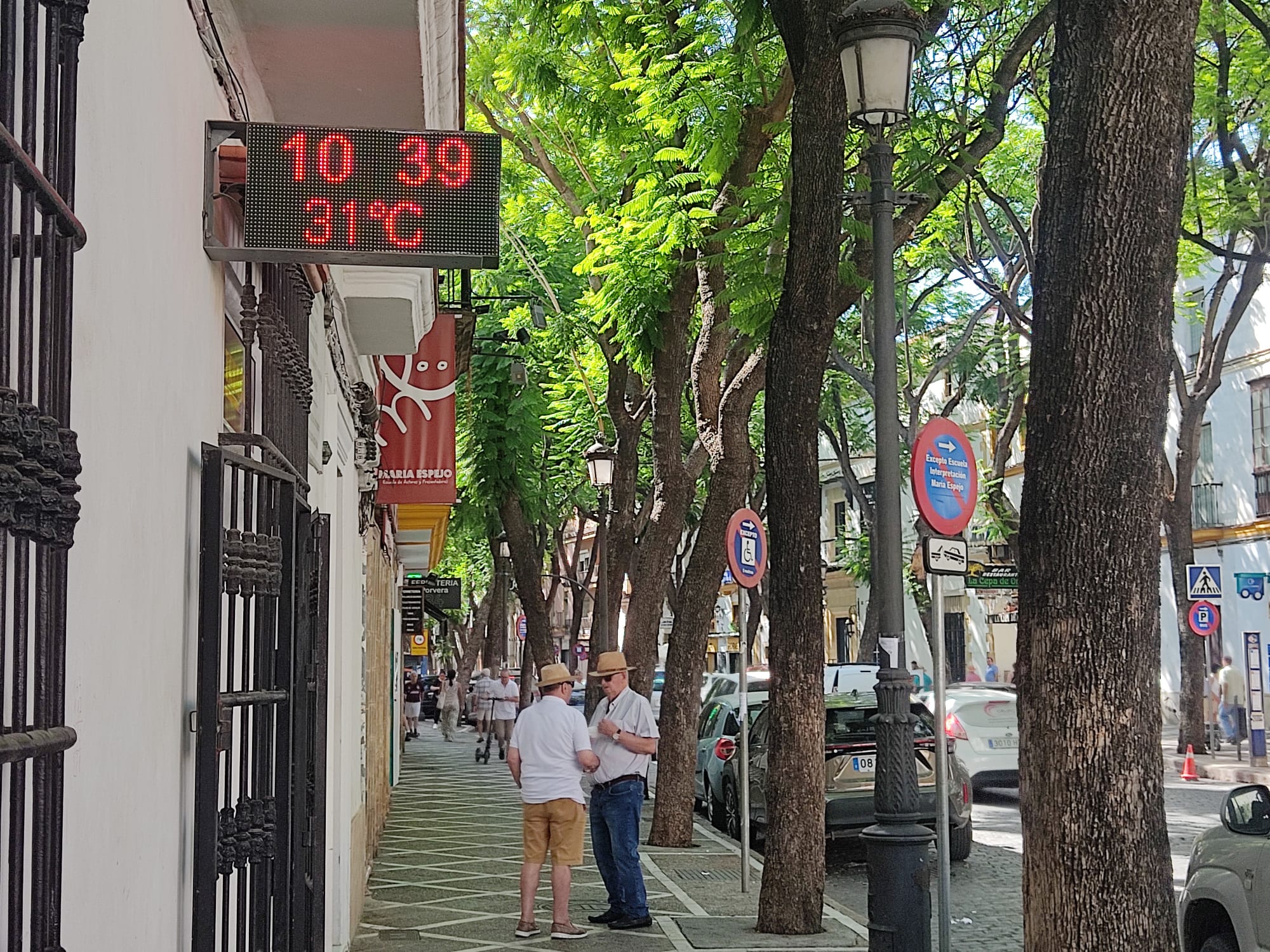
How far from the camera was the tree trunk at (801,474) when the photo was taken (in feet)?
33.5

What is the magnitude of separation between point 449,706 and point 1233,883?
3739 cm

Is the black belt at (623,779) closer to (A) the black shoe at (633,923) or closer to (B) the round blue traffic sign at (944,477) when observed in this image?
(A) the black shoe at (633,923)

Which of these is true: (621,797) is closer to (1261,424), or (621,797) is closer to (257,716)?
(257,716)

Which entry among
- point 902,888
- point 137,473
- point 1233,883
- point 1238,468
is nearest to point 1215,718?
point 1238,468

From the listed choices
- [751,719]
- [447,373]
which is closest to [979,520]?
[751,719]

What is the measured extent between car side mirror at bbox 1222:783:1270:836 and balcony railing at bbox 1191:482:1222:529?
32112 millimetres

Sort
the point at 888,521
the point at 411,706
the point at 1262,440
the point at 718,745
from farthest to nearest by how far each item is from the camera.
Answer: the point at 411,706 < the point at 1262,440 < the point at 718,745 < the point at 888,521

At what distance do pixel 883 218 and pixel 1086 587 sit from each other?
3.49 m

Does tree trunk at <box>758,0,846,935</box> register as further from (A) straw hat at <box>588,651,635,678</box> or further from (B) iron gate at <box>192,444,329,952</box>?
(B) iron gate at <box>192,444,329,952</box>

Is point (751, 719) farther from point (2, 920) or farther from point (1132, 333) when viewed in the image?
point (2, 920)

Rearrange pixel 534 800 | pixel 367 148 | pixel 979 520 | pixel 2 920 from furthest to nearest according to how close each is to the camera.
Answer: pixel 979 520
pixel 534 800
pixel 367 148
pixel 2 920

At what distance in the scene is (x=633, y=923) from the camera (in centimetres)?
1123

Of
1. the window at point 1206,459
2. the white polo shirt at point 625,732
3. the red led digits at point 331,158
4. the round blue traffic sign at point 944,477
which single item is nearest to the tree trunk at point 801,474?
the white polo shirt at point 625,732

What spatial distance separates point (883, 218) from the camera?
28.7ft
